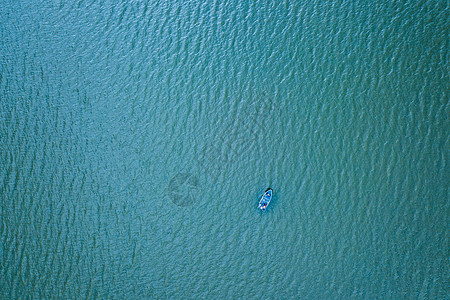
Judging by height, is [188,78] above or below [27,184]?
above

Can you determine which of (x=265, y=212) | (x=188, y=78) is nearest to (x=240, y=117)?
(x=188, y=78)

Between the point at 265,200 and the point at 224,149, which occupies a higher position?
the point at 224,149

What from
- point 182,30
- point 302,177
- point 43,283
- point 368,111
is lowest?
point 43,283

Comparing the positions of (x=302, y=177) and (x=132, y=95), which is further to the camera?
(x=132, y=95)

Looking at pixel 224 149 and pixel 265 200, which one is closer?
pixel 265 200

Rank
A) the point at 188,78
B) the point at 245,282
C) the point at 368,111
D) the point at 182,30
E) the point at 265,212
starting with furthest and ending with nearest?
the point at 182,30, the point at 188,78, the point at 368,111, the point at 265,212, the point at 245,282

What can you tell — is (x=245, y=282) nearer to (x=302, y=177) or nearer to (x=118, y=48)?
(x=302, y=177)

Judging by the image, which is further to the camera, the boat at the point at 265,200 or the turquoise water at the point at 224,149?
the boat at the point at 265,200

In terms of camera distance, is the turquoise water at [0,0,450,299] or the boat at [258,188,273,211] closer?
the turquoise water at [0,0,450,299]
